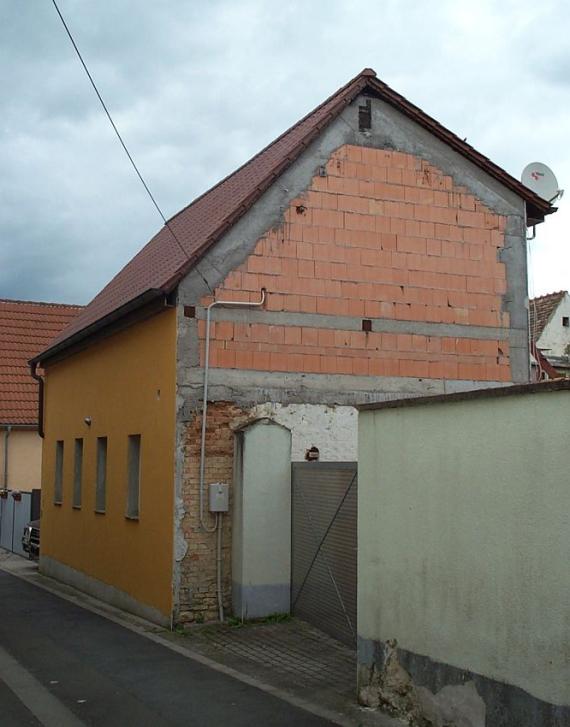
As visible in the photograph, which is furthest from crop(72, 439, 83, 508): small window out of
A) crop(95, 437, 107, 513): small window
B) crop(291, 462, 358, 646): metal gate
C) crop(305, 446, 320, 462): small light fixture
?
crop(291, 462, 358, 646): metal gate

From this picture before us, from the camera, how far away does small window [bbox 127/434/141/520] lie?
1523 centimetres

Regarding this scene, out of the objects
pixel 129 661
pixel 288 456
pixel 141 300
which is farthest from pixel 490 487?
pixel 141 300

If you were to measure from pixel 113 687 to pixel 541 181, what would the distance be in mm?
10955

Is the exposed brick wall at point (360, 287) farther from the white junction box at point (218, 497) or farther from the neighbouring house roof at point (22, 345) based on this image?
the neighbouring house roof at point (22, 345)

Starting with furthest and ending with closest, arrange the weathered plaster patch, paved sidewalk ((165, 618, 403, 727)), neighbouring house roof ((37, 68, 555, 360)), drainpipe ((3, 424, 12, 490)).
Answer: drainpipe ((3, 424, 12, 490)), the weathered plaster patch, neighbouring house roof ((37, 68, 555, 360)), paved sidewalk ((165, 618, 403, 727))

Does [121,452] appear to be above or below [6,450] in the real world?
below

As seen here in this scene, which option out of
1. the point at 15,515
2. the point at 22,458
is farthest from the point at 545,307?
the point at 15,515

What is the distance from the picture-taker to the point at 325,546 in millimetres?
12086

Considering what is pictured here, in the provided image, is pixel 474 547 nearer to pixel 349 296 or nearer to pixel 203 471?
pixel 203 471

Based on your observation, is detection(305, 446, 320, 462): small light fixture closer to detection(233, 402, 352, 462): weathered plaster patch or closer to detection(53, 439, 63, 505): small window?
detection(233, 402, 352, 462): weathered plaster patch

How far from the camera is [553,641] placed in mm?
6402

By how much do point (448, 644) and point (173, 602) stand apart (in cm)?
606

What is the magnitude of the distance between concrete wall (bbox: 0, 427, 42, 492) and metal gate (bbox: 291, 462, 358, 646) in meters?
19.4

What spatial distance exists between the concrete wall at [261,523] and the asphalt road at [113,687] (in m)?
1.57
